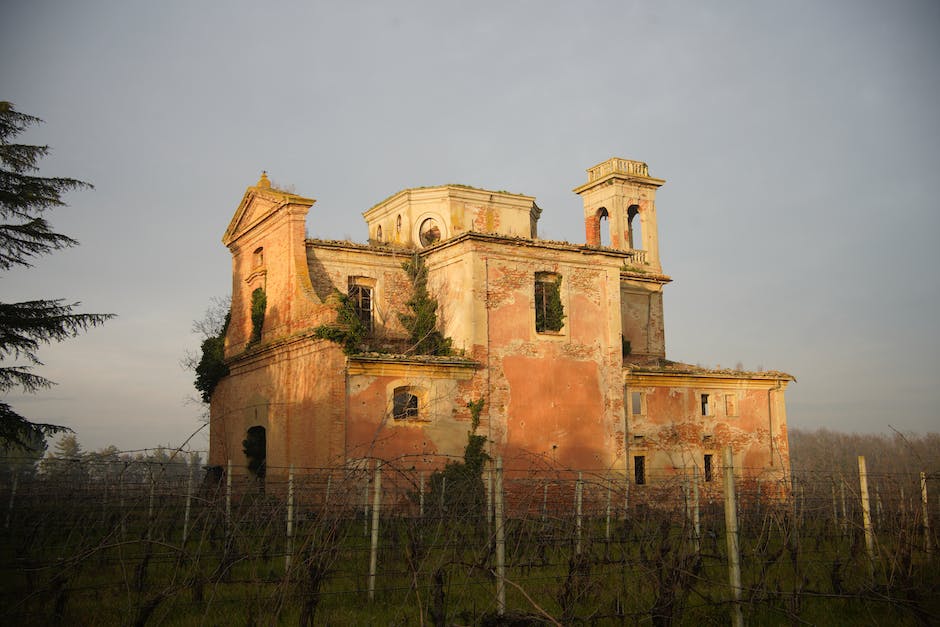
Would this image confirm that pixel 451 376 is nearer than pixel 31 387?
No

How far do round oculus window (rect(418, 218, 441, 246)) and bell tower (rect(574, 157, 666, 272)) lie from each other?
753 cm

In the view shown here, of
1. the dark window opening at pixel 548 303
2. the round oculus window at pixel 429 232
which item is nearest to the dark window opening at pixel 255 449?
the round oculus window at pixel 429 232

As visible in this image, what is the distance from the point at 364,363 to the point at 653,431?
1073 centimetres

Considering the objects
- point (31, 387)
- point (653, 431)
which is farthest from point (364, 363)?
point (653, 431)

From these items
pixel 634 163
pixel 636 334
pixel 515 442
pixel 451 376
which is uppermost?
pixel 634 163

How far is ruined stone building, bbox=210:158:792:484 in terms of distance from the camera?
80.4 feet

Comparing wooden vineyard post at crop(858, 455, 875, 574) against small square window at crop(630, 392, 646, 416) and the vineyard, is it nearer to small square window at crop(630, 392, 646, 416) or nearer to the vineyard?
the vineyard

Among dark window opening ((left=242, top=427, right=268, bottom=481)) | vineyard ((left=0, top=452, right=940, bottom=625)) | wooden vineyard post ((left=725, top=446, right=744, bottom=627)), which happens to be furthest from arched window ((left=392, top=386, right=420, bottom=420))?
wooden vineyard post ((left=725, top=446, right=744, bottom=627))

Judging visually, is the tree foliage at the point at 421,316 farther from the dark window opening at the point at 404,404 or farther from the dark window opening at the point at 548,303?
the dark window opening at the point at 548,303

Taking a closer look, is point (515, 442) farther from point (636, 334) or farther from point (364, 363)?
point (636, 334)

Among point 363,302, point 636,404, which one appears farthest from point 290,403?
point 636,404

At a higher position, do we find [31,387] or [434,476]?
[31,387]

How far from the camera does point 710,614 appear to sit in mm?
10867

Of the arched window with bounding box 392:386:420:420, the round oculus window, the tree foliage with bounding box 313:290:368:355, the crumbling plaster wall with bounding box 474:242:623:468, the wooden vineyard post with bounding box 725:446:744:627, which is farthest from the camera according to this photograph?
the round oculus window
